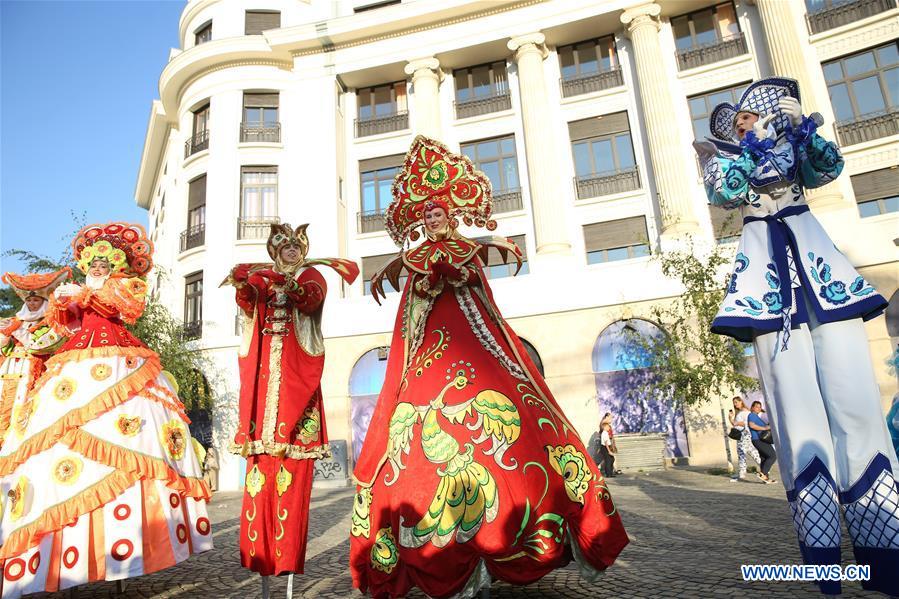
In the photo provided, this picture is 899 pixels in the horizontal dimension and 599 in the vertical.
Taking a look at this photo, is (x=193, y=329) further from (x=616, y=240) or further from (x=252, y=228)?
(x=616, y=240)

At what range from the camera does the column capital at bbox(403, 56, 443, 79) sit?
65.4ft

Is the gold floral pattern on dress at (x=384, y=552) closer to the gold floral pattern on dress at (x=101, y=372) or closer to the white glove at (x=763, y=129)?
the gold floral pattern on dress at (x=101, y=372)

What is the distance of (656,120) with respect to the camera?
17344 mm

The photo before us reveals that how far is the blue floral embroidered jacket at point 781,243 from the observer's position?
9.48ft

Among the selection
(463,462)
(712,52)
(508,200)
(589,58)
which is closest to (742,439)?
(463,462)

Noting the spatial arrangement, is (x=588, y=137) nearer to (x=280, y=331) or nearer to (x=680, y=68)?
(x=680, y=68)

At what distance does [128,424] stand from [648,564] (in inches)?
160

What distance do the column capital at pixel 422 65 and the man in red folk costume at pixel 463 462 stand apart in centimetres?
1799

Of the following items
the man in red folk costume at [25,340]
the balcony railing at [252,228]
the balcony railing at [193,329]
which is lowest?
the man in red folk costume at [25,340]

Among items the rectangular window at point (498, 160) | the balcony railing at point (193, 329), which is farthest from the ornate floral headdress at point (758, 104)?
the balcony railing at point (193, 329)

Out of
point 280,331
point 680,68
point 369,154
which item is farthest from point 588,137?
point 280,331

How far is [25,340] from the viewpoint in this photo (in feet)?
19.5

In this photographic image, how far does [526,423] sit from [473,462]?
0.40 m

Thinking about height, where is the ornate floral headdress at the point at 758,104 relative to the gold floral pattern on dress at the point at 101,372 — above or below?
above
